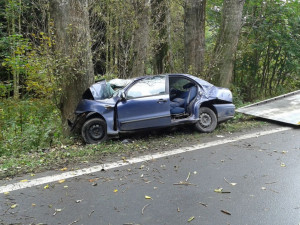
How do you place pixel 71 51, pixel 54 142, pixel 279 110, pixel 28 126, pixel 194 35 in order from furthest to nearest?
pixel 194 35 < pixel 279 110 < pixel 28 126 < pixel 71 51 < pixel 54 142

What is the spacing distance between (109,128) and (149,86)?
55.9 inches

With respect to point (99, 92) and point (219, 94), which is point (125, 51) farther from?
point (219, 94)

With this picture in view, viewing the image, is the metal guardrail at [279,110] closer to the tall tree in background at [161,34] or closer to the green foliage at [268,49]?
the green foliage at [268,49]

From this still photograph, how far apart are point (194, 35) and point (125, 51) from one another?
2644 mm

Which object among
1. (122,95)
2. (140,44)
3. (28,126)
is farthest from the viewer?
(140,44)

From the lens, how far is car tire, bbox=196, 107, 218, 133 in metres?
7.52

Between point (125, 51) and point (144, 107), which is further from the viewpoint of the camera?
point (125, 51)

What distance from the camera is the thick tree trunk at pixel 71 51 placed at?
7.57 meters

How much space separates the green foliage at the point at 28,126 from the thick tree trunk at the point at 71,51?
0.58 meters

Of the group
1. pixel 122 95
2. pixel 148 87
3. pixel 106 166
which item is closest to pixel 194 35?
pixel 148 87

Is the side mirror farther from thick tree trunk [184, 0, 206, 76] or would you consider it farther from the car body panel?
thick tree trunk [184, 0, 206, 76]

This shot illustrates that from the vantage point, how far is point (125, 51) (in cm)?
1107

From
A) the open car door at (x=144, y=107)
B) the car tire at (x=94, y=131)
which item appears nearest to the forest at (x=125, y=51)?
the car tire at (x=94, y=131)

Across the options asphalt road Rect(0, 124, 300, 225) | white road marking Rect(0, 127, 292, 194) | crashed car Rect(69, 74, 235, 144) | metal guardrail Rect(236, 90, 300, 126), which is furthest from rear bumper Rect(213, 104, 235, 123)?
asphalt road Rect(0, 124, 300, 225)
